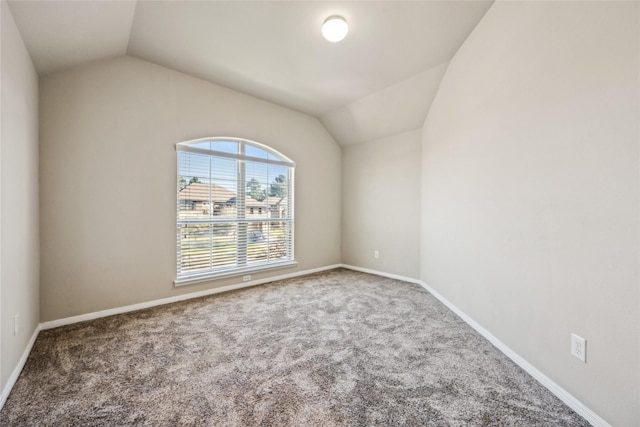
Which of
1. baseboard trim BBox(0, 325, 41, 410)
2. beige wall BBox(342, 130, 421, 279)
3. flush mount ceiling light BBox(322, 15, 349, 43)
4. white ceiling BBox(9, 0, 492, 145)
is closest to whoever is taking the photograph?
baseboard trim BBox(0, 325, 41, 410)

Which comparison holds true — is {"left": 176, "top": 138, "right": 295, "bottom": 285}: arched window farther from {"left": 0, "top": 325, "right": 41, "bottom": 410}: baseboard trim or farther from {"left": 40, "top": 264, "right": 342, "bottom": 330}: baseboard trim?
{"left": 0, "top": 325, "right": 41, "bottom": 410}: baseboard trim

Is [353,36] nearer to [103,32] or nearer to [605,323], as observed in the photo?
[103,32]

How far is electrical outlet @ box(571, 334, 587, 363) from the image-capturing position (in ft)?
4.80

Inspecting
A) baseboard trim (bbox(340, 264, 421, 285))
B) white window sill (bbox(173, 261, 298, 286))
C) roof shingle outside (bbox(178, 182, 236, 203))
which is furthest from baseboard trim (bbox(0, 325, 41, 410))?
baseboard trim (bbox(340, 264, 421, 285))

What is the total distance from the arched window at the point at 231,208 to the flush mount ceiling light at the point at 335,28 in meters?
1.87

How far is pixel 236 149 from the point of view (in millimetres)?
3689

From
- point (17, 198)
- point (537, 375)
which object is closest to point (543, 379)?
point (537, 375)

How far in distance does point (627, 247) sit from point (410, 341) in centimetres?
158

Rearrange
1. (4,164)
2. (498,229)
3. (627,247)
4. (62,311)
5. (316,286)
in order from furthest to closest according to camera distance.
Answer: (316,286), (62,311), (498,229), (4,164), (627,247)

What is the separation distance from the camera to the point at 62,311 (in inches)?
99.9

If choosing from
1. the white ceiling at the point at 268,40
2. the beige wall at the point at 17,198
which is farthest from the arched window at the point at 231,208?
the beige wall at the point at 17,198

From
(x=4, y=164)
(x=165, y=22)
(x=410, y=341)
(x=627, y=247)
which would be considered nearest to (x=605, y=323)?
(x=627, y=247)

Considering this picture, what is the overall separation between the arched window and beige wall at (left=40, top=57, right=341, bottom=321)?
148mm

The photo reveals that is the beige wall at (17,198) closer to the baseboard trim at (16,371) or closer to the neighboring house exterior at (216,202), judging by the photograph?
the baseboard trim at (16,371)
